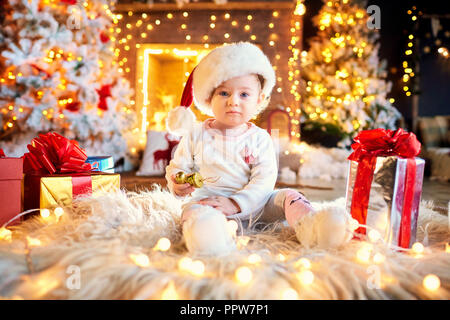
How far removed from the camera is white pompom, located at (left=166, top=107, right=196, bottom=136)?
3.67 feet

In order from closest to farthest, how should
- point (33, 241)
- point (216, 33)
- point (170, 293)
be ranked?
1. point (170, 293)
2. point (33, 241)
3. point (216, 33)

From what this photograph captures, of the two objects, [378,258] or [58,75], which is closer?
[378,258]

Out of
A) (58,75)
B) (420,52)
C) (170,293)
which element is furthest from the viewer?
(420,52)

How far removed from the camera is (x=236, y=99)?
106 cm

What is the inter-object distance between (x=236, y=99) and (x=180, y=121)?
0.21 metres

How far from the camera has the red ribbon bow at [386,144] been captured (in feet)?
3.06

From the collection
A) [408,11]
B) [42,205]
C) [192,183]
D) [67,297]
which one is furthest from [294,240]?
[408,11]

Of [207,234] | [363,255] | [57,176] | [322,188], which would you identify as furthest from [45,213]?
[322,188]

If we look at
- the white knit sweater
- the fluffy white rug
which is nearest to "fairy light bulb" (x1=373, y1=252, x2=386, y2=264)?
the fluffy white rug

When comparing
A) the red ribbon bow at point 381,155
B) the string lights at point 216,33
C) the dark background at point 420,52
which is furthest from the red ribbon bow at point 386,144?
the dark background at point 420,52

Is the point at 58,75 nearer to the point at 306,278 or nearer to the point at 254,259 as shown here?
the point at 254,259

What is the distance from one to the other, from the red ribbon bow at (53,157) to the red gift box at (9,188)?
138mm

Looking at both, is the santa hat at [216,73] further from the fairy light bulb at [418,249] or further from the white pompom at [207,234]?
the fairy light bulb at [418,249]

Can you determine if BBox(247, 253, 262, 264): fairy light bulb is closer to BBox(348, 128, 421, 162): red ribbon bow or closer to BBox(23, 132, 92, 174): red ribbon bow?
BBox(348, 128, 421, 162): red ribbon bow
